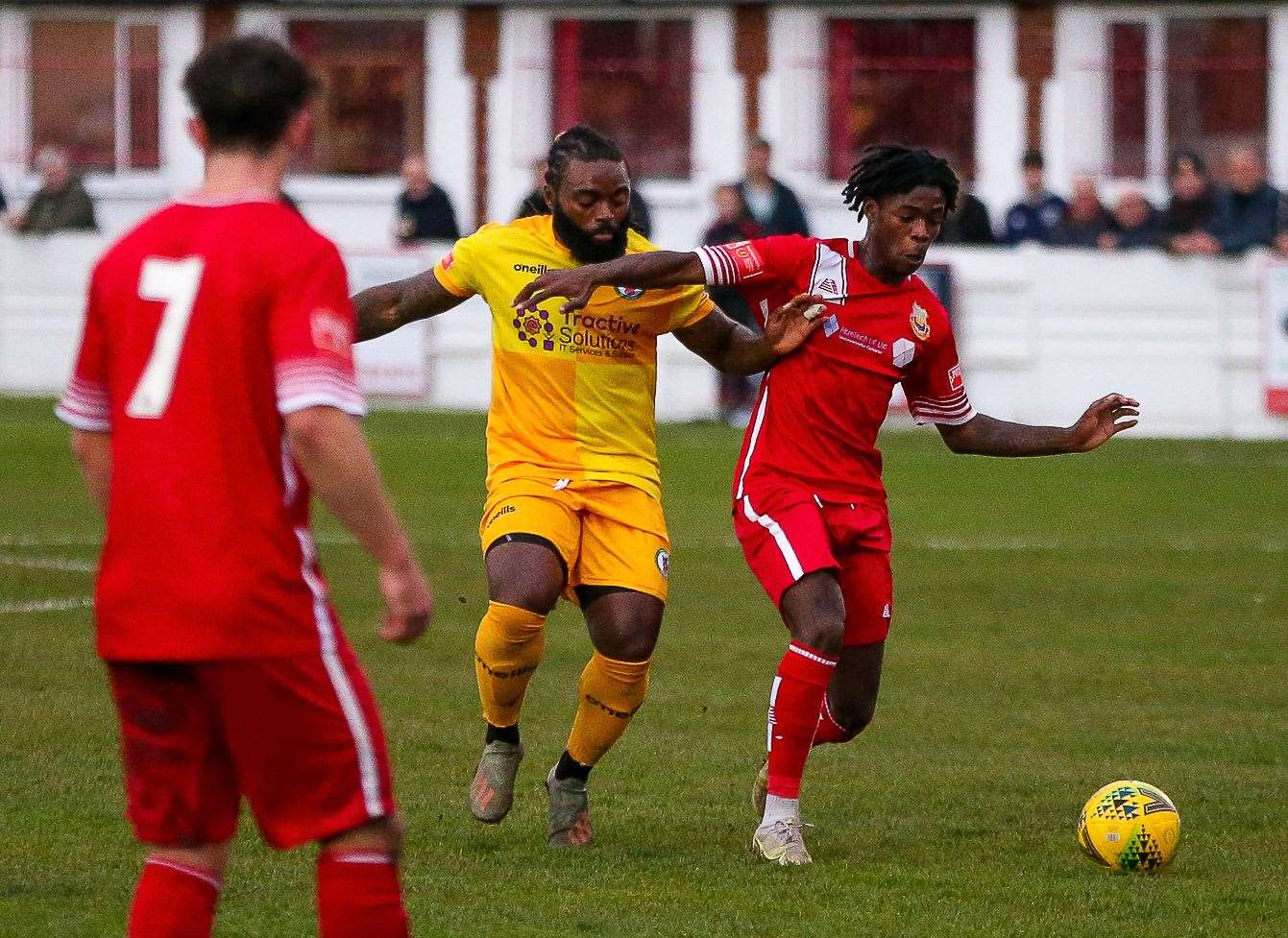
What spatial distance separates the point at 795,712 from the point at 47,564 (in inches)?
276

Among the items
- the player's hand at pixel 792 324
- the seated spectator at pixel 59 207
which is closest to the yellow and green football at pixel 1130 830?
the player's hand at pixel 792 324

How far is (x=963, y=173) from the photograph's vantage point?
2536 centimetres

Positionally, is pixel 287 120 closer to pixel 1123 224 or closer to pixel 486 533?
pixel 486 533

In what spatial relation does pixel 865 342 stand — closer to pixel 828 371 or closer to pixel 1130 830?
pixel 828 371

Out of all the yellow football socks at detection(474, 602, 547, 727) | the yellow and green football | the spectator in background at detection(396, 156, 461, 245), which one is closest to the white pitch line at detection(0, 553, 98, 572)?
the yellow football socks at detection(474, 602, 547, 727)

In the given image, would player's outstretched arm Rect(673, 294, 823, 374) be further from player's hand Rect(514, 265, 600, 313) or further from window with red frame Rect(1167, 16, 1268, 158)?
window with red frame Rect(1167, 16, 1268, 158)

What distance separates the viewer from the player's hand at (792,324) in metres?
7.25

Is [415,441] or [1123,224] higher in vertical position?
[1123,224]

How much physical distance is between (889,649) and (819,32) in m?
17.0

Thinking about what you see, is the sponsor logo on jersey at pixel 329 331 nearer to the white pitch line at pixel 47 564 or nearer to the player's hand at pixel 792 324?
the player's hand at pixel 792 324

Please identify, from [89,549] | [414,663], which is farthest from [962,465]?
[414,663]

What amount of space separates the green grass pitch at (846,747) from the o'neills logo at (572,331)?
1454mm

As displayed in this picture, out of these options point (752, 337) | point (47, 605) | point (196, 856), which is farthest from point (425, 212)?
point (196, 856)

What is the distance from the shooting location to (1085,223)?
21203 millimetres
